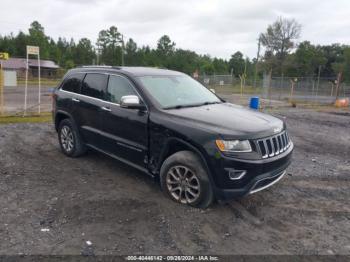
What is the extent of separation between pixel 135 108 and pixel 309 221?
2746mm

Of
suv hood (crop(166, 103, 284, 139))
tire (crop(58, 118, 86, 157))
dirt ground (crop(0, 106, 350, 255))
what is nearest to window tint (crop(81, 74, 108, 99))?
tire (crop(58, 118, 86, 157))

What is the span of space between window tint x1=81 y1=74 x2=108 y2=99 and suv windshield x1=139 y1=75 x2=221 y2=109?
846 millimetres

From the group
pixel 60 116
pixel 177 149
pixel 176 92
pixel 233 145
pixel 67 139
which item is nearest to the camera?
pixel 233 145

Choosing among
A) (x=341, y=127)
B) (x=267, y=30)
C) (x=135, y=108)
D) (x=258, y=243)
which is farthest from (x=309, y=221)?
(x=267, y=30)

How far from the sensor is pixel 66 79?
622cm

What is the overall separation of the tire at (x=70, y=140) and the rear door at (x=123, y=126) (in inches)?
38.4

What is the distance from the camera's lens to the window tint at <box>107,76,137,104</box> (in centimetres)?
471

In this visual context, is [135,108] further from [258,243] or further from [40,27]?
[40,27]

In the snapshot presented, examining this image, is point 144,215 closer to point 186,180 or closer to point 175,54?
Answer: point 186,180

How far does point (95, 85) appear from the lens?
17.6ft

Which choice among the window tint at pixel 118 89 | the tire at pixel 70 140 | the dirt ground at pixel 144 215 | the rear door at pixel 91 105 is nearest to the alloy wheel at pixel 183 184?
the dirt ground at pixel 144 215

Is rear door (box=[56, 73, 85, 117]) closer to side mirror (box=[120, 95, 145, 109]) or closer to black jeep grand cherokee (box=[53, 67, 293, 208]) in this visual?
black jeep grand cherokee (box=[53, 67, 293, 208])

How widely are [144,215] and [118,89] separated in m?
2.09

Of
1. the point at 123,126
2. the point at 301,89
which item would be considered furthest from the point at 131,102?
the point at 301,89
